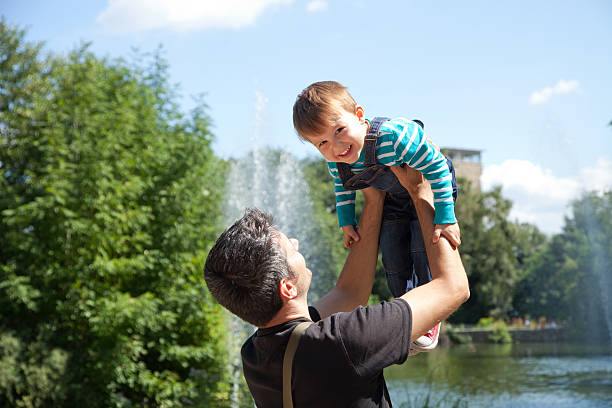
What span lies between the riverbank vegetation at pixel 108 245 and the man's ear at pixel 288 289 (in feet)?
29.6

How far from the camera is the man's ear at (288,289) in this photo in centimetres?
171

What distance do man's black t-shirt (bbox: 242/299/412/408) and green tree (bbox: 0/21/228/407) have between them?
905cm

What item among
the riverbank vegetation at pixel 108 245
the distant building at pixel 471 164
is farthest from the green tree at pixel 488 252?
the riverbank vegetation at pixel 108 245

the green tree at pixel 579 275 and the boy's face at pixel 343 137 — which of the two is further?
the green tree at pixel 579 275

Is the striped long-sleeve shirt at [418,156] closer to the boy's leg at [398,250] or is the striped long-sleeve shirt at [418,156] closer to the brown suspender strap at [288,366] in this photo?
the boy's leg at [398,250]

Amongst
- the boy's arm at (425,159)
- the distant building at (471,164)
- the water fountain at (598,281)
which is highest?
the distant building at (471,164)

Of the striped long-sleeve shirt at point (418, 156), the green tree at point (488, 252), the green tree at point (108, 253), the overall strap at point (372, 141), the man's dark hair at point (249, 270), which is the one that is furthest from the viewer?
the green tree at point (488, 252)

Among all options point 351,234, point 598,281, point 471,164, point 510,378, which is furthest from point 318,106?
point 471,164

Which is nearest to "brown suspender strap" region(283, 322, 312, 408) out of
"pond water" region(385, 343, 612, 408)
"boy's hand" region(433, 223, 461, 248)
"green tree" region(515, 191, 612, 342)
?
"boy's hand" region(433, 223, 461, 248)

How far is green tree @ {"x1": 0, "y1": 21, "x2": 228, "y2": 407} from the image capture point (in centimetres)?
1041

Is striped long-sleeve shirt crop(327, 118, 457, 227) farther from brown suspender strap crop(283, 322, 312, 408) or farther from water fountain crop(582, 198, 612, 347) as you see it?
water fountain crop(582, 198, 612, 347)

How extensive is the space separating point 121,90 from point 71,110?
1.20 metres

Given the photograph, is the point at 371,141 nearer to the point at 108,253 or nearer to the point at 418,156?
the point at 418,156

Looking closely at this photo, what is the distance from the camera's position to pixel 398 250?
215 cm
